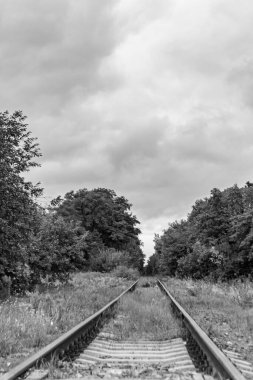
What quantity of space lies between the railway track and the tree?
779 cm

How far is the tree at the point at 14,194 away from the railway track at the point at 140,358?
25.6 feet

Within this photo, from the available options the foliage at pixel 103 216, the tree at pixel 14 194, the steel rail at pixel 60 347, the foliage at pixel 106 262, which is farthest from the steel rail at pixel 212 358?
the foliage at pixel 103 216

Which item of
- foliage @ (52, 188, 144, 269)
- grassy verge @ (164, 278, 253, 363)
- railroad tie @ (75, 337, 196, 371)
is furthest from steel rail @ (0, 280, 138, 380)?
foliage @ (52, 188, 144, 269)

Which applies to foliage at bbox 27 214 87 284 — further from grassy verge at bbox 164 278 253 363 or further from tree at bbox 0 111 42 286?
grassy verge at bbox 164 278 253 363

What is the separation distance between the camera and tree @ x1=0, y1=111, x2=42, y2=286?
1528cm

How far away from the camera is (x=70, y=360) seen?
5965 mm

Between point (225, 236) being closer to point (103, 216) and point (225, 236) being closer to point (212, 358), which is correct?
point (212, 358)

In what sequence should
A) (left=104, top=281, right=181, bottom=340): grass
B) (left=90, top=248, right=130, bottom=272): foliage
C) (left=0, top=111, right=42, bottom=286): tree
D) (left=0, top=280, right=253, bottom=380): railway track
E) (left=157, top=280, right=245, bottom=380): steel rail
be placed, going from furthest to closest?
(left=90, top=248, right=130, bottom=272): foliage, (left=0, top=111, right=42, bottom=286): tree, (left=104, top=281, right=181, bottom=340): grass, (left=0, top=280, right=253, bottom=380): railway track, (left=157, top=280, right=245, bottom=380): steel rail

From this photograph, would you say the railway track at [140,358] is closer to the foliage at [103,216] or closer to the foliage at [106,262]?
the foliage at [106,262]

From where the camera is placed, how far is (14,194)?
15.5 meters

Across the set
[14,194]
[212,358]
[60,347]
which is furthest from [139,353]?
[14,194]

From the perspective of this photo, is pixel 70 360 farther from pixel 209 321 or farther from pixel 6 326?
pixel 209 321

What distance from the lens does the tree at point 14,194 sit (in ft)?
50.1

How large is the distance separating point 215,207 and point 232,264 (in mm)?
7123
